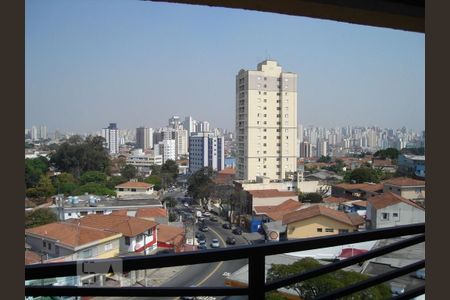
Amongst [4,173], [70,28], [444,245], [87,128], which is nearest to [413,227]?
[444,245]

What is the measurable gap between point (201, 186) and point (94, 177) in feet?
3.78

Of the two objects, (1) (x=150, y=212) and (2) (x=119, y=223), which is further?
(1) (x=150, y=212)

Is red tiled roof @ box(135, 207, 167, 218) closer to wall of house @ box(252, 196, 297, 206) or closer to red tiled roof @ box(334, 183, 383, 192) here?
wall of house @ box(252, 196, 297, 206)

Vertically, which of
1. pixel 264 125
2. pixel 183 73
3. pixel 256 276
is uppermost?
pixel 183 73

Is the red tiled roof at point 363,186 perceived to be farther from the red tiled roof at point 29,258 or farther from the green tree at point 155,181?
the red tiled roof at point 29,258

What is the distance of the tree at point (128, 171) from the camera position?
3.41m

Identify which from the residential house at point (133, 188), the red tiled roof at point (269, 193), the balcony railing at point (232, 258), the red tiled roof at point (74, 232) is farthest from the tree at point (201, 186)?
the balcony railing at point (232, 258)

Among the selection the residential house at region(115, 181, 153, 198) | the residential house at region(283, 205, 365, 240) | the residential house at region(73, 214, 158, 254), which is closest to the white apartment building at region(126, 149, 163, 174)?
the residential house at region(115, 181, 153, 198)

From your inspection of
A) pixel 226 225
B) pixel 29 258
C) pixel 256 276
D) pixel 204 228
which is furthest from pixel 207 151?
pixel 29 258

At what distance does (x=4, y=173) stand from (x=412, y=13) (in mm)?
1265

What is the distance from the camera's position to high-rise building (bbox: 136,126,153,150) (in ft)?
13.7

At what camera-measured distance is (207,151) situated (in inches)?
183

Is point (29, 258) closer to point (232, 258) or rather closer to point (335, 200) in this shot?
point (232, 258)

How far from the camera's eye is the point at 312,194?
15.0 feet
